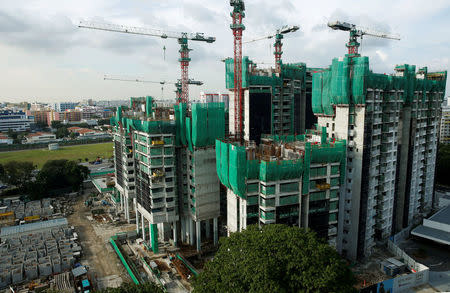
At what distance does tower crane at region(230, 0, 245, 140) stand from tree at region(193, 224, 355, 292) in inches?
1333

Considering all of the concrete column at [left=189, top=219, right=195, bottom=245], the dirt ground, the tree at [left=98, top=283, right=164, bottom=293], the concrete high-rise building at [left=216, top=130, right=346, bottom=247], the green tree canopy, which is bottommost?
the dirt ground

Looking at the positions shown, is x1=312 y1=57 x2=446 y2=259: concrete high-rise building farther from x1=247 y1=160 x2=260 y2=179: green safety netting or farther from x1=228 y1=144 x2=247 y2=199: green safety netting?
x1=228 y1=144 x2=247 y2=199: green safety netting

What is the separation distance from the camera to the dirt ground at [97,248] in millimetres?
55438

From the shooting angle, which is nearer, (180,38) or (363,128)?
(363,128)

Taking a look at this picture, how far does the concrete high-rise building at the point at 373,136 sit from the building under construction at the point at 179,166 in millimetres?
20811

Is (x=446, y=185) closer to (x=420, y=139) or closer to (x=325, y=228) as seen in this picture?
(x=420, y=139)

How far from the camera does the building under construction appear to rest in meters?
56.5

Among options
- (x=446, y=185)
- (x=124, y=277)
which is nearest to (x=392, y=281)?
(x=124, y=277)

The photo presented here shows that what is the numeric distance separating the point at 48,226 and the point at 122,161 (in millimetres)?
21542

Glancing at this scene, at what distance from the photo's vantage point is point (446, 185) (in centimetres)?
9644

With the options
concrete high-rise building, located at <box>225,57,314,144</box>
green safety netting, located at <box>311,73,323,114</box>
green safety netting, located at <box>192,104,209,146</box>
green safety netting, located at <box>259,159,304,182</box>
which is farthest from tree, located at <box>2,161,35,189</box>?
green safety netting, located at <box>311,73,323,114</box>

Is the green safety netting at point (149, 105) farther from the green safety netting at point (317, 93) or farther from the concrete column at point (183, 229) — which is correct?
the green safety netting at point (317, 93)

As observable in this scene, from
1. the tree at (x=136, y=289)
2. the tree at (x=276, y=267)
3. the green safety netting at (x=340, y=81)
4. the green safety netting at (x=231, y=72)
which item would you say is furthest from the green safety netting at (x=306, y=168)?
the green safety netting at (x=231, y=72)

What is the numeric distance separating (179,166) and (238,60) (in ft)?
90.8
